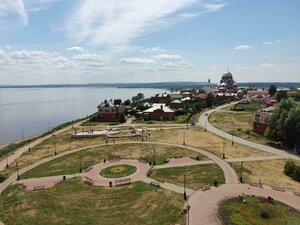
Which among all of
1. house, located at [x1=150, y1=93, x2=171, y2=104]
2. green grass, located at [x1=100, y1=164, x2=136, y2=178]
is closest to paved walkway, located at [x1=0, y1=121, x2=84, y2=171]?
green grass, located at [x1=100, y1=164, x2=136, y2=178]

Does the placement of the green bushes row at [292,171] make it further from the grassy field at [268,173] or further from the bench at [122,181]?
the bench at [122,181]

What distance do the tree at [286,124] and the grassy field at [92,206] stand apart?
29.5 m

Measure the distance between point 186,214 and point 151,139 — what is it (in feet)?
114

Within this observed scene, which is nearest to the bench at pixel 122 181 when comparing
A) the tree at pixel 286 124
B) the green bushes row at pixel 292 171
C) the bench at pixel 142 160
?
the bench at pixel 142 160

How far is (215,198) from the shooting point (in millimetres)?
30688

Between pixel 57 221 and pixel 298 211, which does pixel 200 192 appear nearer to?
pixel 298 211

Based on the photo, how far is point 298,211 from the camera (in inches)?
1103

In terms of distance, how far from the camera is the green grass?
132ft

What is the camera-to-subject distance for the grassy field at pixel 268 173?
1405 inches

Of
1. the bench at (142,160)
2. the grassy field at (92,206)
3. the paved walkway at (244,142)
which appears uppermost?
the paved walkway at (244,142)

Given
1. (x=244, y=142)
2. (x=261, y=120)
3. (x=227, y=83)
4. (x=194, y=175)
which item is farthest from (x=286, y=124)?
(x=227, y=83)

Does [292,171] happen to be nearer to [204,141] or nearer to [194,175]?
[194,175]

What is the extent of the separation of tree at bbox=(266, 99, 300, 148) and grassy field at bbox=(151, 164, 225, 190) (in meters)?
18.3

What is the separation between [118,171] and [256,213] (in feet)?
64.9
